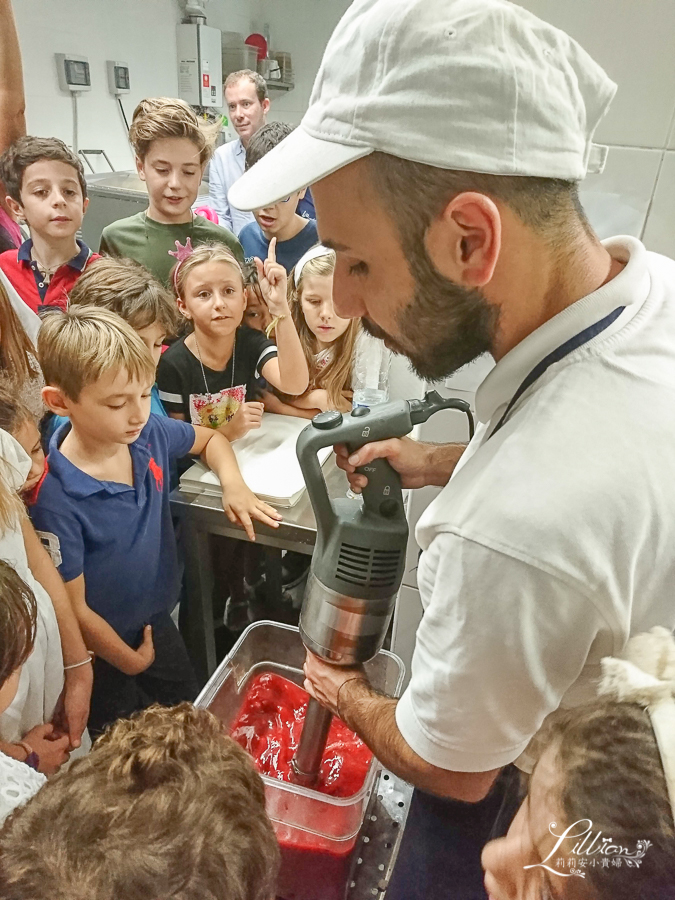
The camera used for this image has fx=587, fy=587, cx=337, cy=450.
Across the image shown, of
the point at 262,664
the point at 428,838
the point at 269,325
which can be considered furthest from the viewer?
the point at 269,325

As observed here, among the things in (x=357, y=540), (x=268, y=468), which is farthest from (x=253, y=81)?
(x=357, y=540)

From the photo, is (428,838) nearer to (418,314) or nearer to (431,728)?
(431,728)

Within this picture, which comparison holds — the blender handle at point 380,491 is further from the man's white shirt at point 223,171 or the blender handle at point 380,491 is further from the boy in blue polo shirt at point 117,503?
the man's white shirt at point 223,171

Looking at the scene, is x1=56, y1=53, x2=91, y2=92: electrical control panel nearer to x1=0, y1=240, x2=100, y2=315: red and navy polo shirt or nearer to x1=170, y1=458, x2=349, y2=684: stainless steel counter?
x1=0, y1=240, x2=100, y2=315: red and navy polo shirt

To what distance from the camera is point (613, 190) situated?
1.07 metres

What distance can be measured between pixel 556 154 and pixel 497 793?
0.64 m

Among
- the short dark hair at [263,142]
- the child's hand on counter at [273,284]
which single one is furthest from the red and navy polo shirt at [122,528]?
the short dark hair at [263,142]

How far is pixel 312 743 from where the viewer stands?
0.99 metres

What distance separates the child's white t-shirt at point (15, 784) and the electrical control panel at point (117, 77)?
336cm

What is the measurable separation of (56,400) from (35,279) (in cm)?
45

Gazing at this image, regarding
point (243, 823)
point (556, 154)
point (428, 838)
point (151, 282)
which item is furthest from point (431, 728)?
point (151, 282)

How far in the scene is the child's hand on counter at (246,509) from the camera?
1260mm

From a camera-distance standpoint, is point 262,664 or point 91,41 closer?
point 262,664

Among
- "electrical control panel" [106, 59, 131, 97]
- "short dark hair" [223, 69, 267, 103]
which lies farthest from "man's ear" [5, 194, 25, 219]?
"electrical control panel" [106, 59, 131, 97]
